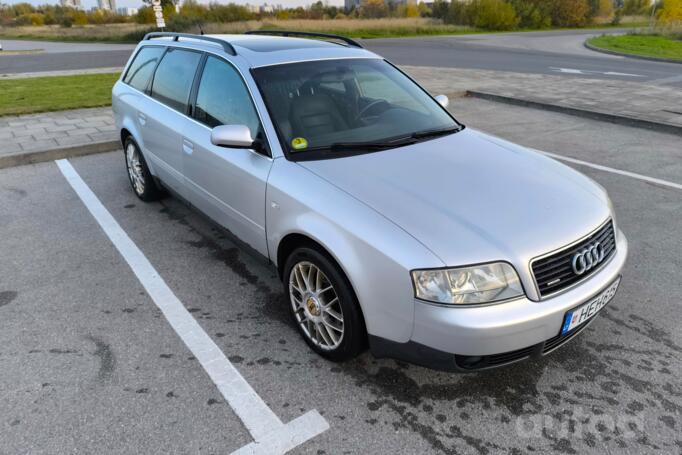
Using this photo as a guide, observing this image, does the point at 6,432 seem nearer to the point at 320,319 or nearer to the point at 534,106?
the point at 320,319

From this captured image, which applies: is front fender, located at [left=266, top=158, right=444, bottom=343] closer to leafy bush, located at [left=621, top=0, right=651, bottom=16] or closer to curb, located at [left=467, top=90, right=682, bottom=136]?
curb, located at [left=467, top=90, right=682, bottom=136]

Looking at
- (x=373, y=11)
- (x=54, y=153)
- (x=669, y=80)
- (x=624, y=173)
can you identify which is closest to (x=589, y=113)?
(x=624, y=173)

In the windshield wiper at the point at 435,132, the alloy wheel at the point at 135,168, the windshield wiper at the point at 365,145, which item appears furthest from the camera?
the alloy wheel at the point at 135,168

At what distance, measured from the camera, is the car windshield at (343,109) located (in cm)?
303

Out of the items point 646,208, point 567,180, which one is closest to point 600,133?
point 646,208

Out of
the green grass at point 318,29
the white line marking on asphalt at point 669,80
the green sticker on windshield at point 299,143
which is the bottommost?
the white line marking on asphalt at point 669,80

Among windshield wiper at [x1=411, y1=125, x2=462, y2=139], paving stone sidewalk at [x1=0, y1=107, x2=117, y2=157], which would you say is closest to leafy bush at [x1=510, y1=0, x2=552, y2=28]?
paving stone sidewalk at [x1=0, y1=107, x2=117, y2=157]

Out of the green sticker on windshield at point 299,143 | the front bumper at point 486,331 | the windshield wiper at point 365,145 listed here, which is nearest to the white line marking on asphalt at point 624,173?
the windshield wiper at point 365,145

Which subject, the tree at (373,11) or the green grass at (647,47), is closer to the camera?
the green grass at (647,47)

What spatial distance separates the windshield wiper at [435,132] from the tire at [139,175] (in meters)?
2.79

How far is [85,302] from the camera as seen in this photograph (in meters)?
3.38

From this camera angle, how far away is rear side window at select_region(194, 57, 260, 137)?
10.5 ft

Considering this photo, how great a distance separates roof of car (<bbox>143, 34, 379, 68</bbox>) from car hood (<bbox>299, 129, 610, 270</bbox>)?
993mm

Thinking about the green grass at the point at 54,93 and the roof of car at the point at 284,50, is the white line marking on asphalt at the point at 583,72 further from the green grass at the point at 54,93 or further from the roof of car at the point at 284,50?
the roof of car at the point at 284,50
